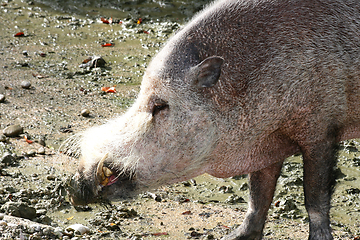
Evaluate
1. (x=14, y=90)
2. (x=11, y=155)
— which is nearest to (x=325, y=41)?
(x=11, y=155)

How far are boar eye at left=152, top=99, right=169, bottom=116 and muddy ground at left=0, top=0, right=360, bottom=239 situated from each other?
0.84 meters

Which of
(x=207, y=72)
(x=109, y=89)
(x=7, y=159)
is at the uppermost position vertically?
(x=207, y=72)

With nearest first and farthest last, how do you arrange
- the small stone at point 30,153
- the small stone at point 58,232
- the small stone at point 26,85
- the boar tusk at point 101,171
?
1. the boar tusk at point 101,171
2. the small stone at point 58,232
3. the small stone at point 30,153
4. the small stone at point 26,85

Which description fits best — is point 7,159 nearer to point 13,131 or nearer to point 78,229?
point 13,131

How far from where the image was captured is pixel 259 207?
4.55 m

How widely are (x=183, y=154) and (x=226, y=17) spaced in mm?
1096

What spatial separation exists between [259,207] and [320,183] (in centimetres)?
86

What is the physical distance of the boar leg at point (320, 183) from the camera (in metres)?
3.79

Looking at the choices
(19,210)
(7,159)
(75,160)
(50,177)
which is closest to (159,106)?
(75,160)

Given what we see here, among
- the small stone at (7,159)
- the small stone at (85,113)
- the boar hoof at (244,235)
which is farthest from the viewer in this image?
the small stone at (85,113)

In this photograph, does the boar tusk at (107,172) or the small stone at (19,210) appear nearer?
the boar tusk at (107,172)

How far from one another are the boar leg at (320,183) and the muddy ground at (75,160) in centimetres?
84

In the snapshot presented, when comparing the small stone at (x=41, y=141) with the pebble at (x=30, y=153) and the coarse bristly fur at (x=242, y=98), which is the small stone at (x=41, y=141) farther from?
the coarse bristly fur at (x=242, y=98)

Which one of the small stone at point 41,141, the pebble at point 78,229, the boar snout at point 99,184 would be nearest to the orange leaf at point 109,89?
the small stone at point 41,141
